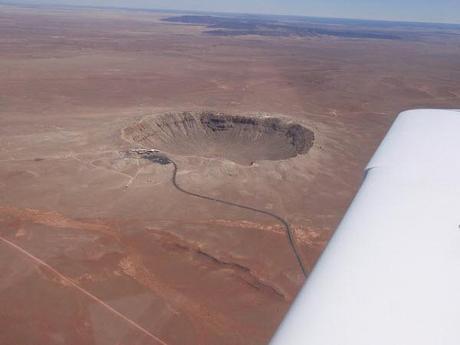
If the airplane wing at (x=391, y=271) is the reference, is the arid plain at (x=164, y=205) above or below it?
below

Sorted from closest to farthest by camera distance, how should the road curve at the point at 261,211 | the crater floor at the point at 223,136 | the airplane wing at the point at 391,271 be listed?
the airplane wing at the point at 391,271, the road curve at the point at 261,211, the crater floor at the point at 223,136

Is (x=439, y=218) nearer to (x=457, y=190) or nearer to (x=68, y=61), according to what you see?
(x=457, y=190)

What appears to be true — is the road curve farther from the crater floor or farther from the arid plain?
the crater floor

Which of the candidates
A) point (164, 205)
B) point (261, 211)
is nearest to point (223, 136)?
point (164, 205)

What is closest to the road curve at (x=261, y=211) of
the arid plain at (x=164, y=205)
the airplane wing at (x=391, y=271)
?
the arid plain at (x=164, y=205)

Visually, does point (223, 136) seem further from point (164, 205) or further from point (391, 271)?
point (391, 271)

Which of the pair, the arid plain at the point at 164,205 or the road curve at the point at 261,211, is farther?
the road curve at the point at 261,211

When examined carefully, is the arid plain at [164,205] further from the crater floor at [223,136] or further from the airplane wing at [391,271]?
the airplane wing at [391,271]

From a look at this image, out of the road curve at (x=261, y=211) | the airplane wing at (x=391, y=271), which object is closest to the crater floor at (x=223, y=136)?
the road curve at (x=261, y=211)

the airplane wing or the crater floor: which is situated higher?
the airplane wing

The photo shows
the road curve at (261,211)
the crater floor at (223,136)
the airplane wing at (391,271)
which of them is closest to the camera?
the airplane wing at (391,271)

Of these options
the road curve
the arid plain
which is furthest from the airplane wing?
the road curve
